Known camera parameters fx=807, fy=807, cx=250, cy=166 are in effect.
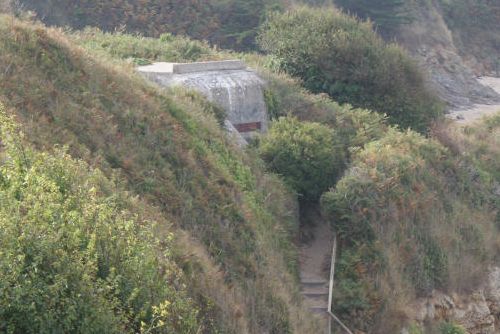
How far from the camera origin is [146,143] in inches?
770

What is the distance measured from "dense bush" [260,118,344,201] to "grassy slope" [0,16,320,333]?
2.16 metres

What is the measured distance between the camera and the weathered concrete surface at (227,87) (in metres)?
27.6

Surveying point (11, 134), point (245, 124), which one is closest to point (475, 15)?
point (245, 124)

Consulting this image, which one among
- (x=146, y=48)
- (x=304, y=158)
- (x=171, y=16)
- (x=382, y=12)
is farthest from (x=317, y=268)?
(x=382, y=12)

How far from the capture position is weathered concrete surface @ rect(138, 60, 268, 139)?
90.4ft

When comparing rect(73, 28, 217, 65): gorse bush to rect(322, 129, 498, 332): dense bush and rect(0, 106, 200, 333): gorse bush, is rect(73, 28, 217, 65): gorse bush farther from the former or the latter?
rect(0, 106, 200, 333): gorse bush

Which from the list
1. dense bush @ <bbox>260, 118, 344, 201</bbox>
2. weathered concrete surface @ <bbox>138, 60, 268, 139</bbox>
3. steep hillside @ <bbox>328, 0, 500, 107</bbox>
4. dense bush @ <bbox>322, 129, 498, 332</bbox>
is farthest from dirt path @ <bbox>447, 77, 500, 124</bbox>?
dense bush @ <bbox>260, 118, 344, 201</bbox>

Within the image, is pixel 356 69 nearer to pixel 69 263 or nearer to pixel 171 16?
pixel 171 16

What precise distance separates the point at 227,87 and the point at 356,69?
7974 millimetres

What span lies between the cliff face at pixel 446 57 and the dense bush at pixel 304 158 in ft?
86.8

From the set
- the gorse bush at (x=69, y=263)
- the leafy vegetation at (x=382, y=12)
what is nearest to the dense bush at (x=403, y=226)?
the gorse bush at (x=69, y=263)

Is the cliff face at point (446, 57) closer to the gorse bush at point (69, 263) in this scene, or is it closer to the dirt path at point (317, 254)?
the dirt path at point (317, 254)

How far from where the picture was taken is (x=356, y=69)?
33.9m

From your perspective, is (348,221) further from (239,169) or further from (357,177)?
(239,169)
